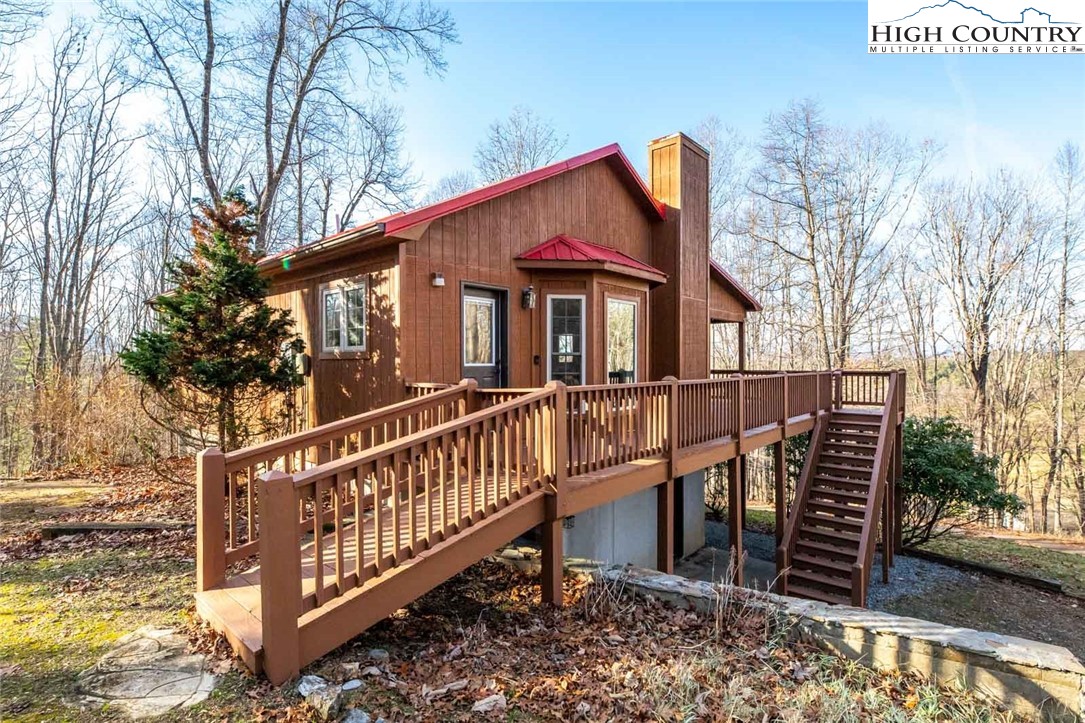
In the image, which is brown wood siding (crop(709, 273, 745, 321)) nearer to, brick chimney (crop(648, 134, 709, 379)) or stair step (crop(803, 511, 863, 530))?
brick chimney (crop(648, 134, 709, 379))

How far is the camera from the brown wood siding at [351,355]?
6820 millimetres

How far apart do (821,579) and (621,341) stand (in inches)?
194

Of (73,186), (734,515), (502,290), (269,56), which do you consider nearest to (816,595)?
(734,515)

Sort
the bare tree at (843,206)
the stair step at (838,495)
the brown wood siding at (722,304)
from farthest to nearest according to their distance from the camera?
1. the bare tree at (843,206)
2. the brown wood siding at (722,304)
3. the stair step at (838,495)

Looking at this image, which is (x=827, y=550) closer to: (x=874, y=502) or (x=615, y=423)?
(x=874, y=502)

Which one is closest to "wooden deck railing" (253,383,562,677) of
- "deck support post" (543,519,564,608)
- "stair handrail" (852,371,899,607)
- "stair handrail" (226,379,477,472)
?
"deck support post" (543,519,564,608)

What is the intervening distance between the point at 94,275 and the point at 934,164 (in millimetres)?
29904

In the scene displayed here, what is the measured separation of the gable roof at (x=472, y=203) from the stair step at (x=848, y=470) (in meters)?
5.71

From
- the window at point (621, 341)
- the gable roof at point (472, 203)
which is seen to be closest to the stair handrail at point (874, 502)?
the window at point (621, 341)

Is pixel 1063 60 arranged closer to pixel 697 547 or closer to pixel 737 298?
pixel 737 298

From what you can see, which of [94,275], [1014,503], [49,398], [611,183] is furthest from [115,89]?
[1014,503]

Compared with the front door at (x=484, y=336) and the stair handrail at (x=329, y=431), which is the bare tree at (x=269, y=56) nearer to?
the front door at (x=484, y=336)

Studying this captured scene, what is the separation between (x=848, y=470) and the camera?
9875mm

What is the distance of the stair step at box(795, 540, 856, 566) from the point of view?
8711 millimetres
